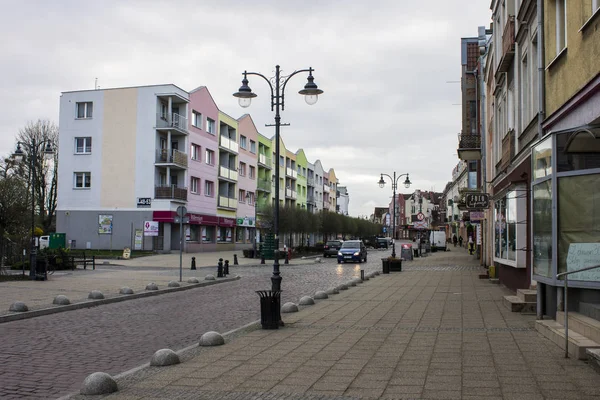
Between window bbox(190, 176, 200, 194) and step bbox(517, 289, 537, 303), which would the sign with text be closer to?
step bbox(517, 289, 537, 303)

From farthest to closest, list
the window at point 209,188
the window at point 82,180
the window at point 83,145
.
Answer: the window at point 209,188 < the window at point 83,145 < the window at point 82,180

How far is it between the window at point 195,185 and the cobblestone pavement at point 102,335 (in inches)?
1355

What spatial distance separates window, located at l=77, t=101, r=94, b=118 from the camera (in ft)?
165

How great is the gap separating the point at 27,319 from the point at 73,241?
38.7 meters

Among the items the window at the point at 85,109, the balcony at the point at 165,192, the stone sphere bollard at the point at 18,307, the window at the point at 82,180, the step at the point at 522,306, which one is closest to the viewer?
the step at the point at 522,306

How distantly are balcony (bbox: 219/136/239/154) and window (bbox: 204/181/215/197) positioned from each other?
4410 millimetres

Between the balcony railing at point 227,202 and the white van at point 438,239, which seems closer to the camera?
the balcony railing at point 227,202

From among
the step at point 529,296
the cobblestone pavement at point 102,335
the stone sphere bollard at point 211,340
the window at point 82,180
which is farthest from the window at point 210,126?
the stone sphere bollard at point 211,340

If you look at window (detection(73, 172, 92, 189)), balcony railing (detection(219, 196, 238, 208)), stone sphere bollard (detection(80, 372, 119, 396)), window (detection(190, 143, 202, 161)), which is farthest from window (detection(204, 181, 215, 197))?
stone sphere bollard (detection(80, 372, 119, 396))

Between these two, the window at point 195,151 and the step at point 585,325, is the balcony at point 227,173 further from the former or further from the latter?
the step at point 585,325

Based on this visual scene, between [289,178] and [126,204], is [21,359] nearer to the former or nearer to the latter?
[126,204]

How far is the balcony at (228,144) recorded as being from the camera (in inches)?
2377

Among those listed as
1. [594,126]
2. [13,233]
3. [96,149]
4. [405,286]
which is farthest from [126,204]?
[594,126]

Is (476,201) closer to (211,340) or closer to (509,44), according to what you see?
(509,44)
